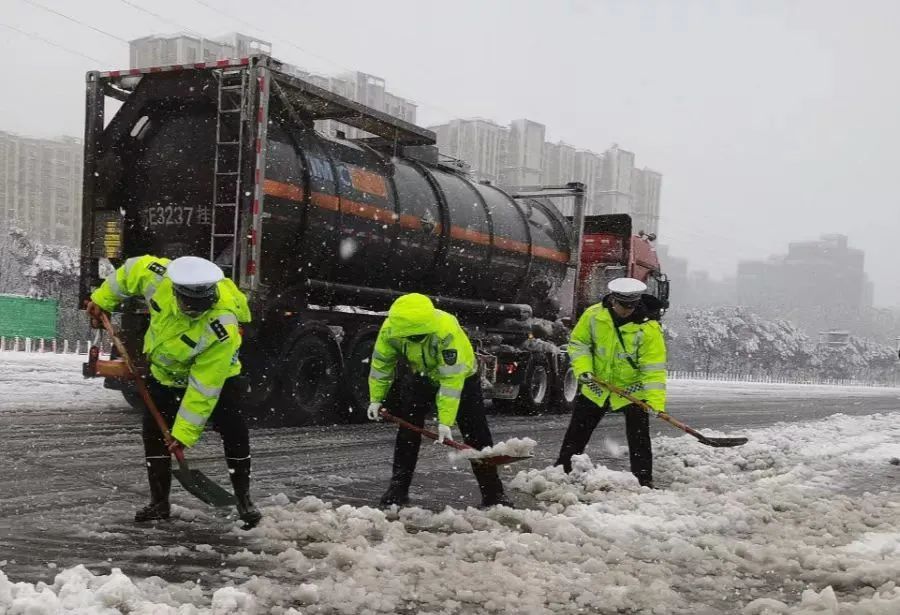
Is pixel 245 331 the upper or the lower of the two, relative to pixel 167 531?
upper

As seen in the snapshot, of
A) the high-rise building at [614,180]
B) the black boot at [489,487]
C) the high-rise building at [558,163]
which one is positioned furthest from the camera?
the high-rise building at [614,180]

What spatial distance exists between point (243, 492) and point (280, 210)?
4.86 metres

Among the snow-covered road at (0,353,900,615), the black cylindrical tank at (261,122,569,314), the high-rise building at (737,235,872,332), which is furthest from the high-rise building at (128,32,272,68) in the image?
the high-rise building at (737,235,872,332)

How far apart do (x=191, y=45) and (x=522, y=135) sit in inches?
825

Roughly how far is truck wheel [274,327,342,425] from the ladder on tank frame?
1.32 meters

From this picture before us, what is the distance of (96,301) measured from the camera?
5.19 m

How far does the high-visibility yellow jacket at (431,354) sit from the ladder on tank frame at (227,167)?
3.81 meters

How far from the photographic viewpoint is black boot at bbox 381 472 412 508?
580 cm

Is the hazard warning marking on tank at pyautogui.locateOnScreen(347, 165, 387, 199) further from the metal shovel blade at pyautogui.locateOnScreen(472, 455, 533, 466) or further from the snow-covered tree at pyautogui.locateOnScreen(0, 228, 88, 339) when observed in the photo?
the snow-covered tree at pyautogui.locateOnScreen(0, 228, 88, 339)

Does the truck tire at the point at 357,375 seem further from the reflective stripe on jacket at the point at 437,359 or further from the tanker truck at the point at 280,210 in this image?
the reflective stripe on jacket at the point at 437,359

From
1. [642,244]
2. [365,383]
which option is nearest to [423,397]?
[365,383]

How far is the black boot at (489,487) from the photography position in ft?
19.5

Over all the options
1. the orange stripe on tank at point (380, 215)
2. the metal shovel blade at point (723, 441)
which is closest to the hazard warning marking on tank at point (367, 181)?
the orange stripe on tank at point (380, 215)

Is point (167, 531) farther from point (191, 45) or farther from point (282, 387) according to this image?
point (191, 45)
